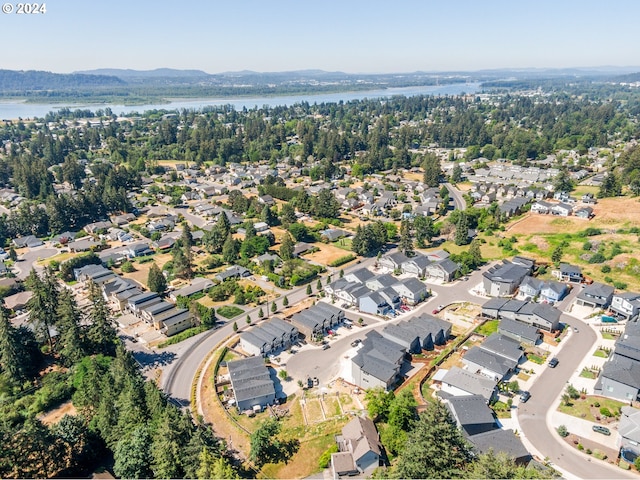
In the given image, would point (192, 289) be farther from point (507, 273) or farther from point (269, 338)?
point (507, 273)

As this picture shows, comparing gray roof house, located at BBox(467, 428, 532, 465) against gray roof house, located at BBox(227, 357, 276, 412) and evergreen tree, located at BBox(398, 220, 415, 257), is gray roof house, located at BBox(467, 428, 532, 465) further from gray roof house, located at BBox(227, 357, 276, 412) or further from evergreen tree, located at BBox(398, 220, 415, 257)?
evergreen tree, located at BBox(398, 220, 415, 257)

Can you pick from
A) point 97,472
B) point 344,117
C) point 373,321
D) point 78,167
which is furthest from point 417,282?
point 344,117

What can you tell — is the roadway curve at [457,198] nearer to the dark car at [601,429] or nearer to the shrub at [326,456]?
the dark car at [601,429]

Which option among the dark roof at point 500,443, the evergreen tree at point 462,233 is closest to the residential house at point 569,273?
the evergreen tree at point 462,233

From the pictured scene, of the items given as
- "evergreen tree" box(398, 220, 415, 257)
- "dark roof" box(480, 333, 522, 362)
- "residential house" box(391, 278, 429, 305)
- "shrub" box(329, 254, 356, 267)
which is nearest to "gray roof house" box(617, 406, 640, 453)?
"dark roof" box(480, 333, 522, 362)

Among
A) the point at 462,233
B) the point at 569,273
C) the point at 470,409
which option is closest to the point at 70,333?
the point at 470,409

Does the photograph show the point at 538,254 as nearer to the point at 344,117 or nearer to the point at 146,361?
the point at 146,361
